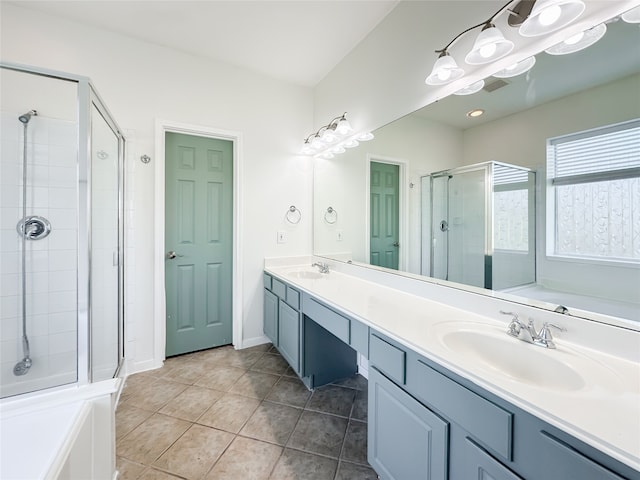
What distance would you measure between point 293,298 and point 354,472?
109 cm

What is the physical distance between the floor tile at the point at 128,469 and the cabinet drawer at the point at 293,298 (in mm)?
1183

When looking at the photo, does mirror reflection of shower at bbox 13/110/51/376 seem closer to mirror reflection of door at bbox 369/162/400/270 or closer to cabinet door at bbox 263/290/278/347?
cabinet door at bbox 263/290/278/347

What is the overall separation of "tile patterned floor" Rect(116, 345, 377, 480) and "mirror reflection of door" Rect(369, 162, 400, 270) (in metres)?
1.04

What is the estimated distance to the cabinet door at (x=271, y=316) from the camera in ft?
8.02

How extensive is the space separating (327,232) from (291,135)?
111 cm

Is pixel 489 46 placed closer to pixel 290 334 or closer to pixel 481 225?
pixel 481 225

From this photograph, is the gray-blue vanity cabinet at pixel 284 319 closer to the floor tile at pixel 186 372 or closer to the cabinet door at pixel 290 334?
the cabinet door at pixel 290 334

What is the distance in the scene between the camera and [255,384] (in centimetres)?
213

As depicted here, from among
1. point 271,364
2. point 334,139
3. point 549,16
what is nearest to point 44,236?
point 271,364

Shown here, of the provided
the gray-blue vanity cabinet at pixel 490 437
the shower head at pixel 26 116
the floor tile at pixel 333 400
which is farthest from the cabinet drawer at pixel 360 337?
the shower head at pixel 26 116

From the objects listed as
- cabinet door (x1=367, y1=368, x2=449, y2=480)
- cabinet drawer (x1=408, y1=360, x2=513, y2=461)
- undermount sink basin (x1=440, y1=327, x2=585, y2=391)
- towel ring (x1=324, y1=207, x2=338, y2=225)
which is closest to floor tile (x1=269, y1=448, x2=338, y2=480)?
cabinet door (x1=367, y1=368, x2=449, y2=480)

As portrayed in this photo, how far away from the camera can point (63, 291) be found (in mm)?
1988

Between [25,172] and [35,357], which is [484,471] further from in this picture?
[25,172]

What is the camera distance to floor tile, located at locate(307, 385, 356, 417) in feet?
6.07
